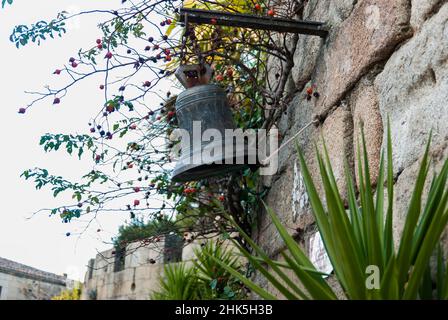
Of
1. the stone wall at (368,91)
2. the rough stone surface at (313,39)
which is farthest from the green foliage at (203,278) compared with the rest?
the rough stone surface at (313,39)

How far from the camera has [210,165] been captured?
242 centimetres

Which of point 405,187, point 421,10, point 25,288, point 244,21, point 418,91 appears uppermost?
point 25,288

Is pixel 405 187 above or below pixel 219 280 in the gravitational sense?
below

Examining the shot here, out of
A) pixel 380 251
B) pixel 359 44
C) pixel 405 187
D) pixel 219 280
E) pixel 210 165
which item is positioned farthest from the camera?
pixel 219 280

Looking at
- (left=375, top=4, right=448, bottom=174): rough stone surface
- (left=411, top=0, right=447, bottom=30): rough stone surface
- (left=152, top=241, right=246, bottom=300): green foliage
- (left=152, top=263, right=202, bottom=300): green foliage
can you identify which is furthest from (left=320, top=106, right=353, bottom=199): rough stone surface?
(left=152, top=263, right=202, bottom=300): green foliage

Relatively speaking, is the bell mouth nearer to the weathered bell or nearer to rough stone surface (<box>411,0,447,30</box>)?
the weathered bell

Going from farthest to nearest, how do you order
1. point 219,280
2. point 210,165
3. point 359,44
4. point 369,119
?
point 219,280 → point 210,165 → point 359,44 → point 369,119

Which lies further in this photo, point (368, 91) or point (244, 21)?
point (244, 21)

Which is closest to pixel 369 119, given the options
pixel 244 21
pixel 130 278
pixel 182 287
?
pixel 244 21

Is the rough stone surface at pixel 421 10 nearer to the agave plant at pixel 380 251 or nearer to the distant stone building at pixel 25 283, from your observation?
the agave plant at pixel 380 251

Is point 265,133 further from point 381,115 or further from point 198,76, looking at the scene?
point 381,115

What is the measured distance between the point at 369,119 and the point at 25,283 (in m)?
16.1

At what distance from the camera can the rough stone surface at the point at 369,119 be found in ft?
6.37

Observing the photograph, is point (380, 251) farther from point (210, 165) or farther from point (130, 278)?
point (130, 278)
